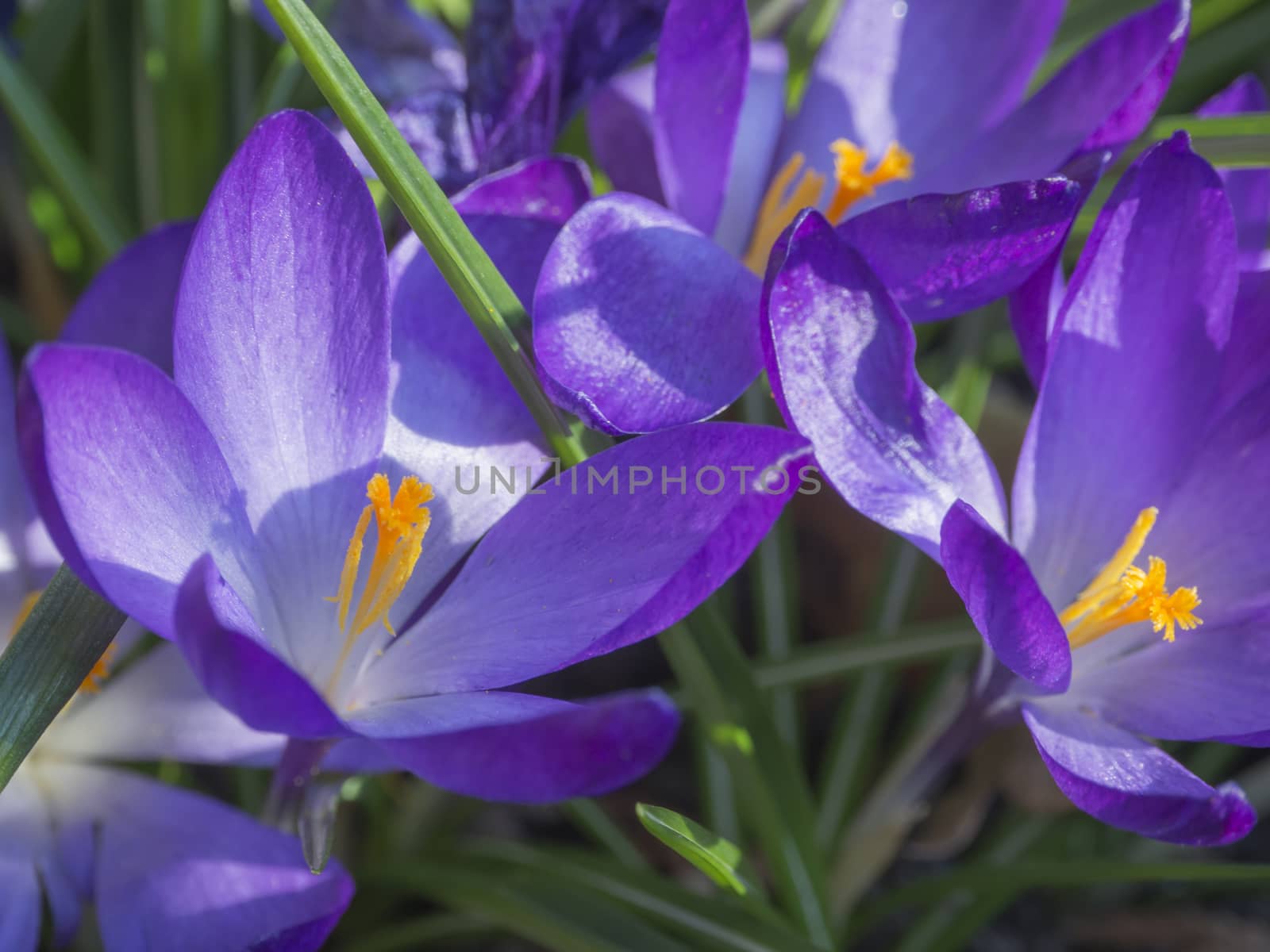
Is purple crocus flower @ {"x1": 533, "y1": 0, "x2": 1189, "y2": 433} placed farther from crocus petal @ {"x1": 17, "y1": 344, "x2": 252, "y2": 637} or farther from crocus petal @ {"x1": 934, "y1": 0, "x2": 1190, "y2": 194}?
crocus petal @ {"x1": 17, "y1": 344, "x2": 252, "y2": 637}

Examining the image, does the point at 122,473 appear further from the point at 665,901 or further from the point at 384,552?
the point at 665,901

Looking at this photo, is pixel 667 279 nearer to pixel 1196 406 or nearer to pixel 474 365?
pixel 474 365

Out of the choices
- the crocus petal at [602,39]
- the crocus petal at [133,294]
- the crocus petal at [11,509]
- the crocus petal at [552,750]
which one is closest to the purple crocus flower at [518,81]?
the crocus petal at [602,39]

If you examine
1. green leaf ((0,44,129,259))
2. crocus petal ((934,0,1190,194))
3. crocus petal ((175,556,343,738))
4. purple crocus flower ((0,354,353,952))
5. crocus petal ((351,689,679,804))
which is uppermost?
crocus petal ((934,0,1190,194))

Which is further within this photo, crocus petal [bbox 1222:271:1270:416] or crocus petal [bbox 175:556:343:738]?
crocus petal [bbox 1222:271:1270:416]

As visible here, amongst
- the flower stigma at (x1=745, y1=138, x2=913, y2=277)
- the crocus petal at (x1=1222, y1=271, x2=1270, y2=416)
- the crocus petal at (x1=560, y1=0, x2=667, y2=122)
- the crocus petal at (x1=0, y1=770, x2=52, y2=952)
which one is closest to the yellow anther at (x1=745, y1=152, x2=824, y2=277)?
the flower stigma at (x1=745, y1=138, x2=913, y2=277)

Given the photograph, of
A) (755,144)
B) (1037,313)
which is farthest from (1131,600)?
(755,144)

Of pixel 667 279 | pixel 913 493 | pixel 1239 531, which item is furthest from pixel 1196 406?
pixel 667 279
